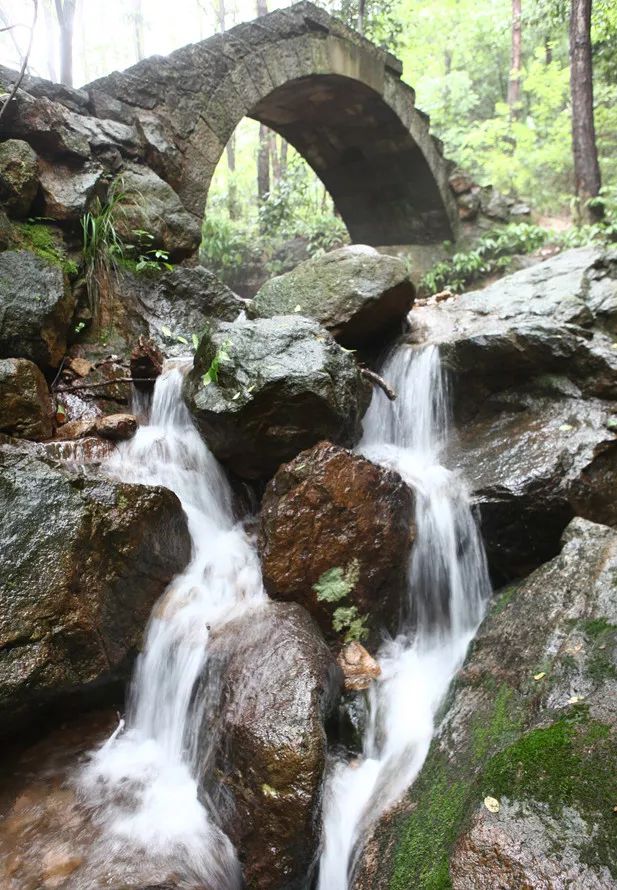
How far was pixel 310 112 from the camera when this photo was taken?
1066 cm

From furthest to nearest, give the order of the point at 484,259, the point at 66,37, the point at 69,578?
the point at 484,259, the point at 66,37, the point at 69,578

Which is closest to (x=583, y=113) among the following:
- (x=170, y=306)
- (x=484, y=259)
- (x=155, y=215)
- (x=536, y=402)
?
(x=484, y=259)

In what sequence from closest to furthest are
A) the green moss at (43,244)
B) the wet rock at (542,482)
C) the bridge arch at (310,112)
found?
the wet rock at (542,482), the green moss at (43,244), the bridge arch at (310,112)

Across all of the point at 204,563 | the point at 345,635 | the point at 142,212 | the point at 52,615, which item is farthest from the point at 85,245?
the point at 345,635

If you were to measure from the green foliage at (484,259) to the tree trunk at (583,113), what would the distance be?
1.41m

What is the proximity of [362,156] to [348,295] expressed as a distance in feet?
25.6

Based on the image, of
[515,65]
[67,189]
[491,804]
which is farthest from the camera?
[515,65]

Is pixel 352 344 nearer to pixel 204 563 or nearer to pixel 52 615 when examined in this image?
pixel 204 563

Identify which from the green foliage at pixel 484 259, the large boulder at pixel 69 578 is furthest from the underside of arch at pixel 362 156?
the large boulder at pixel 69 578

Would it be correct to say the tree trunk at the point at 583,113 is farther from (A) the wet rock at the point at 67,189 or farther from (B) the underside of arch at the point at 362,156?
(A) the wet rock at the point at 67,189

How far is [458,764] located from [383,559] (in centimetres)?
150

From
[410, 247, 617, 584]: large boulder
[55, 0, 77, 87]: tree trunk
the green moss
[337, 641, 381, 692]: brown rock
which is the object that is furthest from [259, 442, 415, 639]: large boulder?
[55, 0, 77, 87]: tree trunk

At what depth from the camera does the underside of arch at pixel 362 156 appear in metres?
10.1

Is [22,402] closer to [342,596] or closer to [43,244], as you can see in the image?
[43,244]
